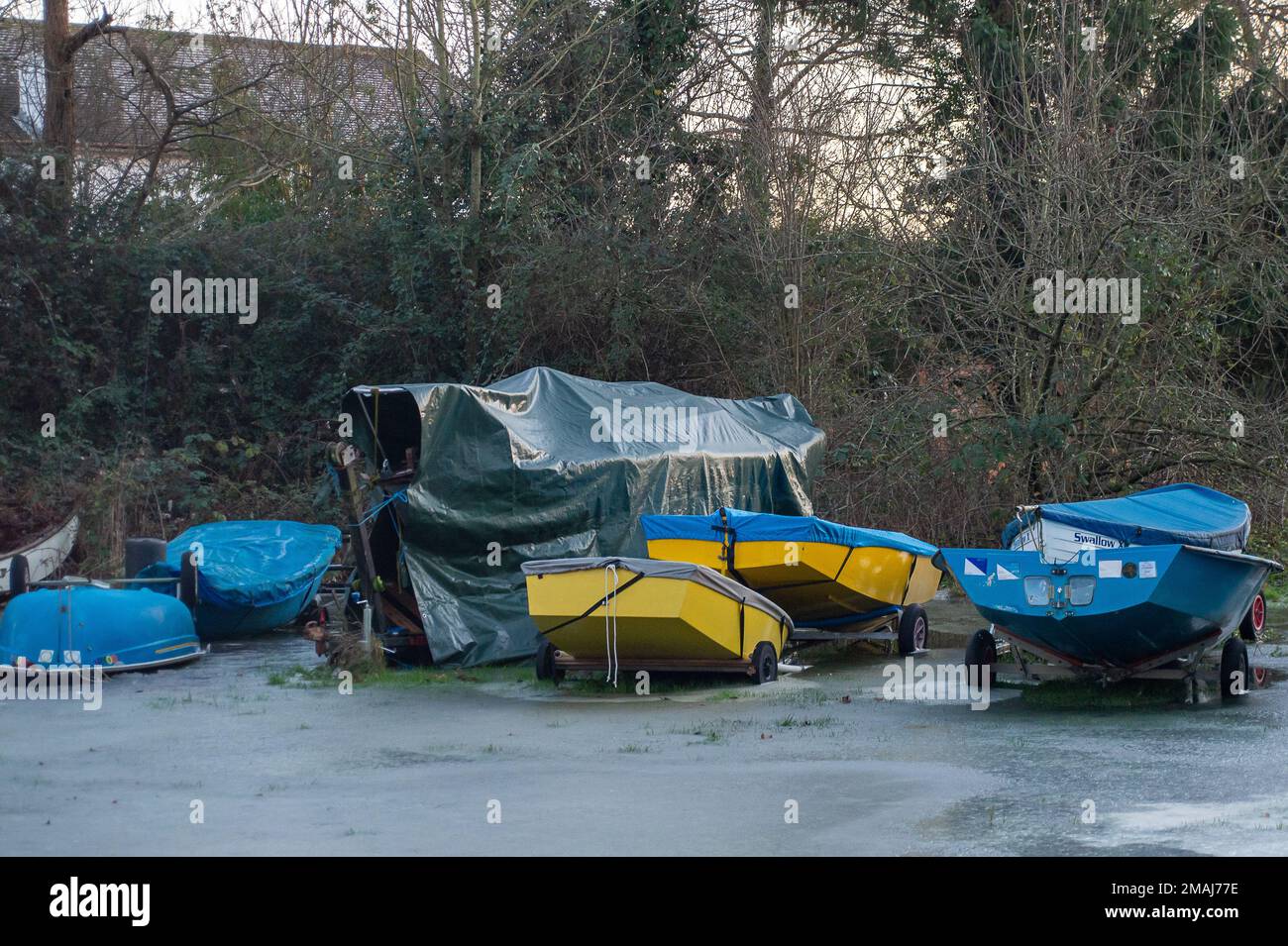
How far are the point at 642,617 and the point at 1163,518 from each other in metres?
5.42

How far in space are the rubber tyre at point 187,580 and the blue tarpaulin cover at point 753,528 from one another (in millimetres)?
5132

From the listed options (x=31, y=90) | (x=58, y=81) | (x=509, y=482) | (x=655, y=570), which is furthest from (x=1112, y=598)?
(x=31, y=90)

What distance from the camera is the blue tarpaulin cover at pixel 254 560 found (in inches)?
655

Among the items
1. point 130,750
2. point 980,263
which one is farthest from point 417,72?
point 130,750

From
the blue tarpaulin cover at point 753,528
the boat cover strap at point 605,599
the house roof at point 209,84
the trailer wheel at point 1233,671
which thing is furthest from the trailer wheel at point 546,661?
the house roof at point 209,84

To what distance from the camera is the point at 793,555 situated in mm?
14125

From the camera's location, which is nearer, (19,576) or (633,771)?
(633,771)

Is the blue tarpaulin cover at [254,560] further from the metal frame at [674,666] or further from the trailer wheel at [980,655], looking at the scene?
the trailer wheel at [980,655]

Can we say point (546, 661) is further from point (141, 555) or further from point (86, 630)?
point (141, 555)

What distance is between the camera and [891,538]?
15.2 m

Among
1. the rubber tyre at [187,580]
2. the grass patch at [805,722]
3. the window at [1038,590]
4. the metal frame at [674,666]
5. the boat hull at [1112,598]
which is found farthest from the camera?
the rubber tyre at [187,580]

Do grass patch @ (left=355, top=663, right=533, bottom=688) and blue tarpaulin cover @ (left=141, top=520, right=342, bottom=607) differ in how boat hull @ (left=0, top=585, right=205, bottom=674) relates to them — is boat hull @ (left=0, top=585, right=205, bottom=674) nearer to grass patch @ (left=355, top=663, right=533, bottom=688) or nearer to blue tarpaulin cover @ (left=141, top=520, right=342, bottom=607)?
blue tarpaulin cover @ (left=141, top=520, right=342, bottom=607)

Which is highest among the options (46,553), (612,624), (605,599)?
(605,599)

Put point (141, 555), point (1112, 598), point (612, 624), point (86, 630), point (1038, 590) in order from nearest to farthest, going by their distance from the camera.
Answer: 1. point (1112, 598)
2. point (1038, 590)
3. point (612, 624)
4. point (86, 630)
5. point (141, 555)
